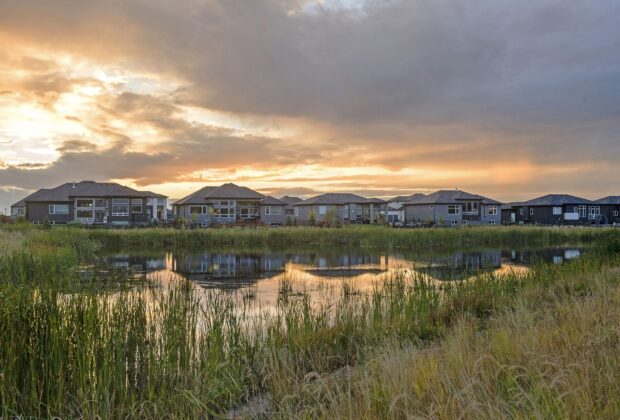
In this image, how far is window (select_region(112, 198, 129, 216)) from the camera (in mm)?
51625

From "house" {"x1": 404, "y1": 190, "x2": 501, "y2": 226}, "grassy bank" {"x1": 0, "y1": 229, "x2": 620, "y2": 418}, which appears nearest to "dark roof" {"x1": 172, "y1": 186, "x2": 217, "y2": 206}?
"house" {"x1": 404, "y1": 190, "x2": 501, "y2": 226}

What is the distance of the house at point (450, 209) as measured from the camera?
55094mm

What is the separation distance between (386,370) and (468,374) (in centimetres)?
77

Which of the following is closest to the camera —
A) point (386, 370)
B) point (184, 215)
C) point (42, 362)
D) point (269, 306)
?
point (386, 370)

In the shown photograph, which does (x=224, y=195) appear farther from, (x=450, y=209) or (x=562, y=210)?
(x=562, y=210)

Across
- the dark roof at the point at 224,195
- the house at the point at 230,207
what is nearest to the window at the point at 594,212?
the house at the point at 230,207

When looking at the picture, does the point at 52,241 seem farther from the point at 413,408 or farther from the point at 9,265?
the point at 413,408

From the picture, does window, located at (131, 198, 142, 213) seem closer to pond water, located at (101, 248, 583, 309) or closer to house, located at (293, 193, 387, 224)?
house, located at (293, 193, 387, 224)

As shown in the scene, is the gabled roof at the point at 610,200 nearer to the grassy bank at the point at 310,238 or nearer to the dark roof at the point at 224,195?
the grassy bank at the point at 310,238

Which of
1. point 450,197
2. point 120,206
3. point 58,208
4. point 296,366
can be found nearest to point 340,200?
point 450,197

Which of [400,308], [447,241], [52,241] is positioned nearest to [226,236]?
[52,241]

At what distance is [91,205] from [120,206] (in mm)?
3335

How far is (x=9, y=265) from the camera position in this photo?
12094 millimetres

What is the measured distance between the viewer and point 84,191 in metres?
52.3
